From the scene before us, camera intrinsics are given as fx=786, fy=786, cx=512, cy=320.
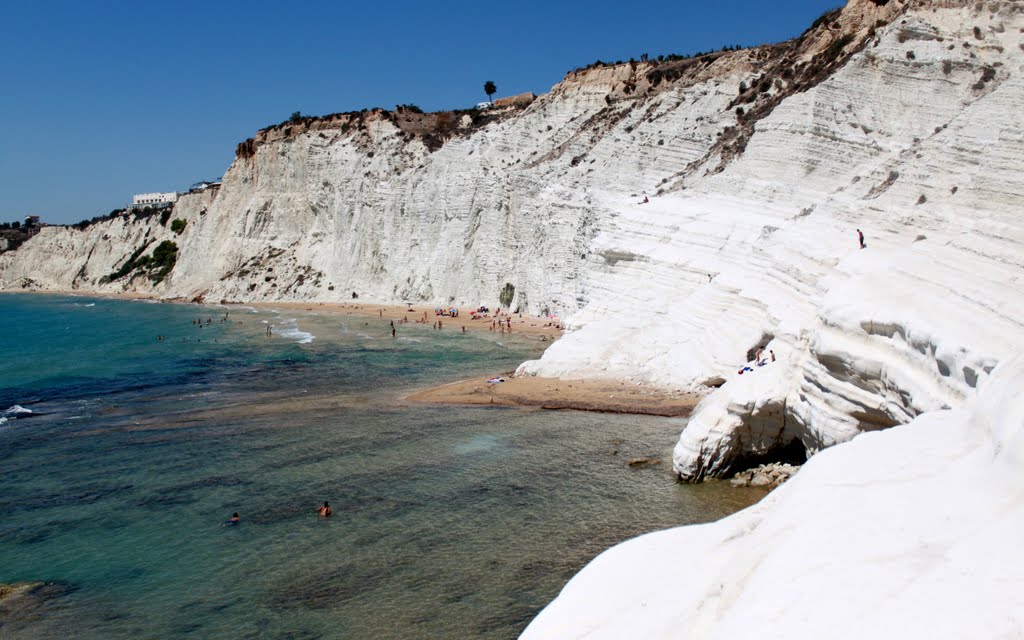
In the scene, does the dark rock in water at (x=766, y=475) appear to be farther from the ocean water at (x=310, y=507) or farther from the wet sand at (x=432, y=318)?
the wet sand at (x=432, y=318)

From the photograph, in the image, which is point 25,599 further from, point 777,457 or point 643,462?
point 777,457

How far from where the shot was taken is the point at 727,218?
29.7 meters

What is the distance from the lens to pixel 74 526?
594 inches

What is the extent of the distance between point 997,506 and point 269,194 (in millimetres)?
78435

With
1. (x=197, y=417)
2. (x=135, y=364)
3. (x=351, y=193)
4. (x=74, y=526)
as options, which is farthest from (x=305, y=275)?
(x=74, y=526)

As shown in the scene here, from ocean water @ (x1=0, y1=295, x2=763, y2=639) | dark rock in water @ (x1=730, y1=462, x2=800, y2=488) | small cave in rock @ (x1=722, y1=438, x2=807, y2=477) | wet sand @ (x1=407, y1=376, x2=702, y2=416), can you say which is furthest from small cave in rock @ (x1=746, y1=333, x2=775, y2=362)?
dark rock in water @ (x1=730, y1=462, x2=800, y2=488)

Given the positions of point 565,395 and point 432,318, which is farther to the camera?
point 432,318

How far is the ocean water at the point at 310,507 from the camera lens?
1141cm

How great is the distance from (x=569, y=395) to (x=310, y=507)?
35.5 ft

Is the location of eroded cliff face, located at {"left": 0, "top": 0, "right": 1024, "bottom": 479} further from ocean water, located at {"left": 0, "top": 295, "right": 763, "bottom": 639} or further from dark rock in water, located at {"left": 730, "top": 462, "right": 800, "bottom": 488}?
ocean water, located at {"left": 0, "top": 295, "right": 763, "bottom": 639}

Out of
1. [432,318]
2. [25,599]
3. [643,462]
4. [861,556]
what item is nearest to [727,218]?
[643,462]

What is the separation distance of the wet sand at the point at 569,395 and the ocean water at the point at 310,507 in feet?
2.90

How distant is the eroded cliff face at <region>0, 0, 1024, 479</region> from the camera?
12.1 m

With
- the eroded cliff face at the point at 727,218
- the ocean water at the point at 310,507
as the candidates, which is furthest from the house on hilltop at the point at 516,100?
the ocean water at the point at 310,507
